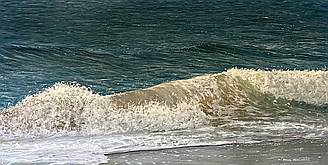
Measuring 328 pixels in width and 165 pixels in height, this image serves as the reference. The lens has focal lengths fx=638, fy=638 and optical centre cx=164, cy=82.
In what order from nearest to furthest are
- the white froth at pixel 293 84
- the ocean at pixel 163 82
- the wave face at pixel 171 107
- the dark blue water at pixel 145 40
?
the ocean at pixel 163 82 → the wave face at pixel 171 107 → the white froth at pixel 293 84 → the dark blue water at pixel 145 40

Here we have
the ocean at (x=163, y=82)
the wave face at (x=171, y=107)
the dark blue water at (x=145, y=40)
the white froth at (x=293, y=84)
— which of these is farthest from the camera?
the dark blue water at (x=145, y=40)

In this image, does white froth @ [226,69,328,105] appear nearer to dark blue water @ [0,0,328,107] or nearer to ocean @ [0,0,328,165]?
ocean @ [0,0,328,165]

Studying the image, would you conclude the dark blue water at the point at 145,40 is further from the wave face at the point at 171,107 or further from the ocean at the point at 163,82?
the wave face at the point at 171,107

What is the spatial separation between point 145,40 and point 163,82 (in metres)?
5.49

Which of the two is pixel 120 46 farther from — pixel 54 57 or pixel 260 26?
pixel 260 26

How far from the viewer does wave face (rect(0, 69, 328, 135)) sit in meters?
6.68

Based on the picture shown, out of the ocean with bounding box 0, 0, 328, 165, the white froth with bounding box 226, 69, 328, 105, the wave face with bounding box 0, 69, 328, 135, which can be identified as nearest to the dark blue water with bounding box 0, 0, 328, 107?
the ocean with bounding box 0, 0, 328, 165

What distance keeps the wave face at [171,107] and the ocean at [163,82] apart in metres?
0.02

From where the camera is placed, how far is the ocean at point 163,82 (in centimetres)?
551

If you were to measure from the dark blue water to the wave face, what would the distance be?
69.3 inches

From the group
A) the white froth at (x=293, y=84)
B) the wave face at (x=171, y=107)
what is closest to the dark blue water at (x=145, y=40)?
the wave face at (x=171, y=107)

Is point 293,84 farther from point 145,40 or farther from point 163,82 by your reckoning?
point 145,40

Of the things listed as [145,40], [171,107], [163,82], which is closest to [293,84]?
[163,82]

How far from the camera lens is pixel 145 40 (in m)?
16.4
